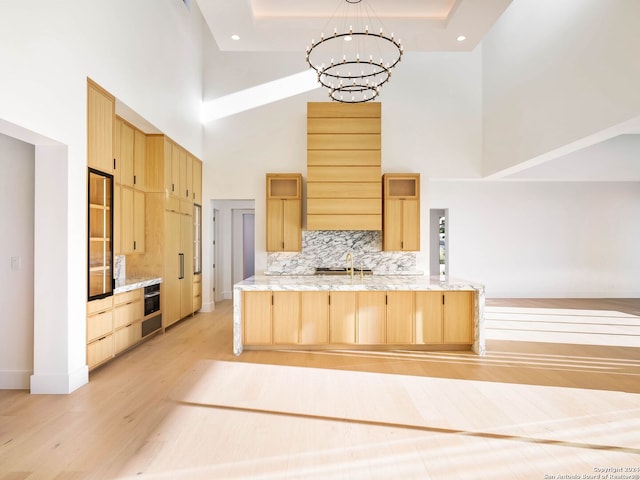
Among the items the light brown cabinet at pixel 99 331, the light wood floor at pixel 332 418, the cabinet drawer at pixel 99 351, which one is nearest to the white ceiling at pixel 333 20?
the light wood floor at pixel 332 418

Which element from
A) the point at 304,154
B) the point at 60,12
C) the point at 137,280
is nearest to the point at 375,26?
the point at 304,154

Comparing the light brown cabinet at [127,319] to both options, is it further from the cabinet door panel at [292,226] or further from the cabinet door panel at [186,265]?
the cabinet door panel at [292,226]

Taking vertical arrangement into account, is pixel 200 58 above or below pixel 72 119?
above

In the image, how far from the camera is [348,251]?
6.89 metres

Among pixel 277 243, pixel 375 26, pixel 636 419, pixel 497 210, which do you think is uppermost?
pixel 375 26

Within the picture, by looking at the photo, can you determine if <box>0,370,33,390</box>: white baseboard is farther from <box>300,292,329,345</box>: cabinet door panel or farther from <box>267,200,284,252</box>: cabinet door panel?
<box>267,200,284,252</box>: cabinet door panel

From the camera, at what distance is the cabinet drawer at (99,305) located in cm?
373

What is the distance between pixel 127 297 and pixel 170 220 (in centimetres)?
152

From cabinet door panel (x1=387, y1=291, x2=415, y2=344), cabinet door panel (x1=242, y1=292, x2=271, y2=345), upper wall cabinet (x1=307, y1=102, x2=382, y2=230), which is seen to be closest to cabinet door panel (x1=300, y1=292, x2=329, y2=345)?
cabinet door panel (x1=242, y1=292, x2=271, y2=345)

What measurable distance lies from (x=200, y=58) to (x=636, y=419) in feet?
25.3

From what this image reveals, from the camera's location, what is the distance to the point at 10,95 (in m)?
2.69

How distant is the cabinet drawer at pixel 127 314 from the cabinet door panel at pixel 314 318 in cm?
204

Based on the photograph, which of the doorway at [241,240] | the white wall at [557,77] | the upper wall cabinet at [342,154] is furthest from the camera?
the doorway at [241,240]

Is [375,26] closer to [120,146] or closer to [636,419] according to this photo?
[120,146]
